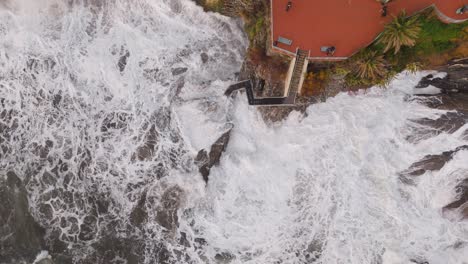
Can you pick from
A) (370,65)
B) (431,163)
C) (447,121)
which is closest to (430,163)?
(431,163)

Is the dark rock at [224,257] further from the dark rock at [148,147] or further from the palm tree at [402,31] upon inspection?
the palm tree at [402,31]

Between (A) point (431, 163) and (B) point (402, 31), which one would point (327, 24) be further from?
(A) point (431, 163)

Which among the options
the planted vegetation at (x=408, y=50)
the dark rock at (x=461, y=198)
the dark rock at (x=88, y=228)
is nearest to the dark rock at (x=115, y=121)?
the dark rock at (x=88, y=228)

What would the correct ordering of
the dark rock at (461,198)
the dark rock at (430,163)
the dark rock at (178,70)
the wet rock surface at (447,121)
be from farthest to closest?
1. the dark rock at (178,70)
2. the dark rock at (461,198)
3. the dark rock at (430,163)
4. the wet rock surface at (447,121)

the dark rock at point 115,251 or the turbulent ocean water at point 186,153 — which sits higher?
the turbulent ocean water at point 186,153

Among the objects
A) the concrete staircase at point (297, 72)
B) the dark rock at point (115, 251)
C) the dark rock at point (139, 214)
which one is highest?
the concrete staircase at point (297, 72)

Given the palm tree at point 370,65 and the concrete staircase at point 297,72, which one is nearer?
the palm tree at point 370,65

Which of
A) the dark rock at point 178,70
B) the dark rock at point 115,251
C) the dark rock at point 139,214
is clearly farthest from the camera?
the dark rock at point 115,251
